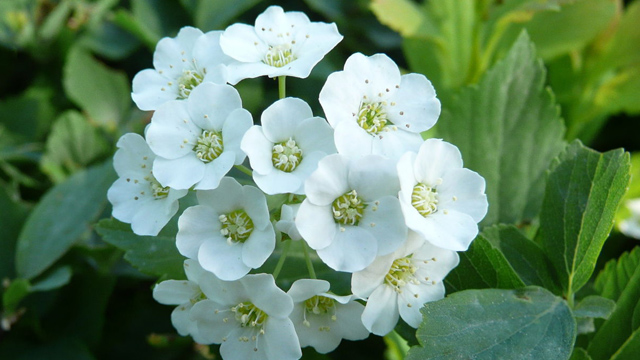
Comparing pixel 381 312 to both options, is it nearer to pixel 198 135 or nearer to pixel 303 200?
pixel 303 200

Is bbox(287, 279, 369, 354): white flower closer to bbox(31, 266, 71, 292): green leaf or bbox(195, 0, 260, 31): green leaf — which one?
bbox(31, 266, 71, 292): green leaf

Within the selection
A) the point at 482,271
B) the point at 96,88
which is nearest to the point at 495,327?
the point at 482,271

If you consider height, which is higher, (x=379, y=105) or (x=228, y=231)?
(x=379, y=105)

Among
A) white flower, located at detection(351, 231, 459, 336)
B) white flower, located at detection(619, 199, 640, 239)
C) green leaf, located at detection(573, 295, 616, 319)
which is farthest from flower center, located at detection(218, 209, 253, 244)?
white flower, located at detection(619, 199, 640, 239)

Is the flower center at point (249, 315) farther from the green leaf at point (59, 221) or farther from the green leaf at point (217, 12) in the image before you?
the green leaf at point (217, 12)

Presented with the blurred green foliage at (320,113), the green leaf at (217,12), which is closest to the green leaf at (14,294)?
the blurred green foliage at (320,113)

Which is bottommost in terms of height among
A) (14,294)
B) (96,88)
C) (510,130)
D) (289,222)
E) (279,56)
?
(14,294)


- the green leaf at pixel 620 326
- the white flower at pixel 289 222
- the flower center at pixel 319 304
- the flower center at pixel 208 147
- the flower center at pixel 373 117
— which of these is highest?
the flower center at pixel 373 117
